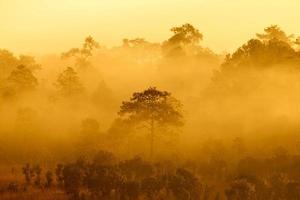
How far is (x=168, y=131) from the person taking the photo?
72.6 meters

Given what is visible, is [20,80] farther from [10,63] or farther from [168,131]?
[168,131]

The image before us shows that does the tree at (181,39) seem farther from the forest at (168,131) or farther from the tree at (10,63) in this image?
the tree at (10,63)

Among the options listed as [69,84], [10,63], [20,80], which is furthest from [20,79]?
[10,63]

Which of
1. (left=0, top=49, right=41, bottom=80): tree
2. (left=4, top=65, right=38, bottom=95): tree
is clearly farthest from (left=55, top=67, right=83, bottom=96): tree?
(left=0, top=49, right=41, bottom=80): tree

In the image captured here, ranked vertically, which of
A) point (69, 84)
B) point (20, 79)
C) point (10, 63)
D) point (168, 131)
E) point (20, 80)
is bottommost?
point (168, 131)

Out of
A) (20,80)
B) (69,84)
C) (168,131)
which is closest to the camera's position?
(168,131)

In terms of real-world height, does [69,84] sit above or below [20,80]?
below

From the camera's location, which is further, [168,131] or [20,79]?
[20,79]

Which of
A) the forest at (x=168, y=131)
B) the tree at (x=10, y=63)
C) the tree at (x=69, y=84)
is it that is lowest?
the forest at (x=168, y=131)

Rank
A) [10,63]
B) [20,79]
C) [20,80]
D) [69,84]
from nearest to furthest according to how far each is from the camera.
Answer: [20,79] < [20,80] < [69,84] < [10,63]

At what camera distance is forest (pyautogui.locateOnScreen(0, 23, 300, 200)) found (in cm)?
4100

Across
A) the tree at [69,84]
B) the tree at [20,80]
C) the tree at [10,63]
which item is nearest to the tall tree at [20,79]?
the tree at [20,80]

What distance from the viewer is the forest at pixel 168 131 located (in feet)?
135

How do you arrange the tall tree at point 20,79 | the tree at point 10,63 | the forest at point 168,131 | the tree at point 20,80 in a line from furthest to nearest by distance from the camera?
the tree at point 10,63 < the tall tree at point 20,79 < the tree at point 20,80 < the forest at point 168,131
